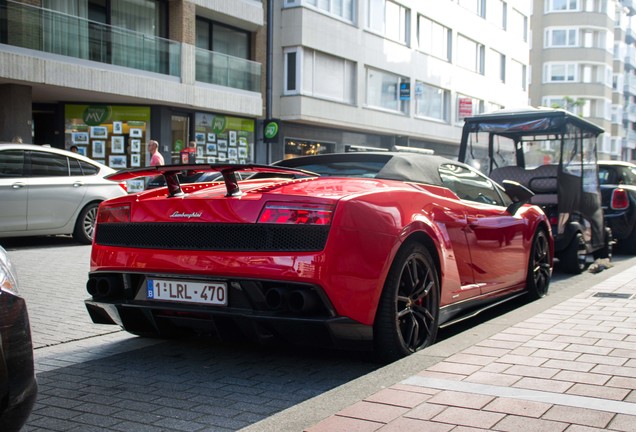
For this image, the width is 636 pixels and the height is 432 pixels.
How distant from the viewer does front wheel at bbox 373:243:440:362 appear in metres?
4.50

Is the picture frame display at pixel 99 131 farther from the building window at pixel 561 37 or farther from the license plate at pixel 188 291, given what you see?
the building window at pixel 561 37

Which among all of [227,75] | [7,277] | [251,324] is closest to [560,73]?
[227,75]

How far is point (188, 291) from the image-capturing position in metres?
4.45

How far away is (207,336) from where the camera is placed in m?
5.75

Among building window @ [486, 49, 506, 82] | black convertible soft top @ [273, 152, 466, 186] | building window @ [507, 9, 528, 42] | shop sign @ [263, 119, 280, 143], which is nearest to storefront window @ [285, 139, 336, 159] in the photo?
shop sign @ [263, 119, 280, 143]

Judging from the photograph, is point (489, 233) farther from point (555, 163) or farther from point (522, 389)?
point (555, 163)

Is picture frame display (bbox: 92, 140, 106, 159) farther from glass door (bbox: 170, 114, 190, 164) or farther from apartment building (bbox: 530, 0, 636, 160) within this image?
apartment building (bbox: 530, 0, 636, 160)

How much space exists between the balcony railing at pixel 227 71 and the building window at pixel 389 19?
27.7ft

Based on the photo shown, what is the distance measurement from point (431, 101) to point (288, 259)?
3698cm

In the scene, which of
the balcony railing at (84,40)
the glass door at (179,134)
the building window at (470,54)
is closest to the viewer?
the balcony railing at (84,40)

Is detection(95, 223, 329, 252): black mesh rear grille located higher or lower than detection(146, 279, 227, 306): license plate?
higher

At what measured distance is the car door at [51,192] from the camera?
12.1m

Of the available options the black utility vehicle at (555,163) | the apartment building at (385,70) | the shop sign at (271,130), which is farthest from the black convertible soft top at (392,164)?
the apartment building at (385,70)

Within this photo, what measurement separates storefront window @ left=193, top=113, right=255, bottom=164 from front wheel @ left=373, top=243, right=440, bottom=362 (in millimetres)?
21944
